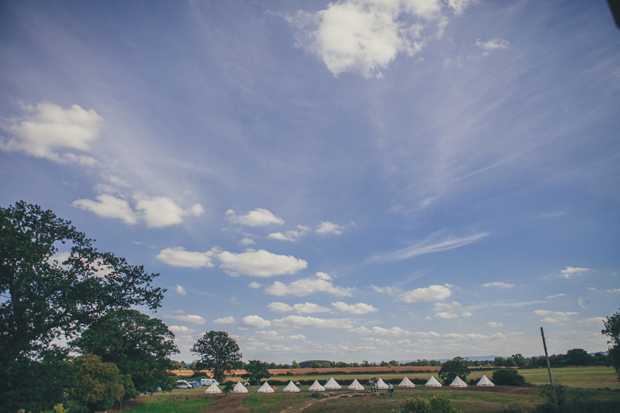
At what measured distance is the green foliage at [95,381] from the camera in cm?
3171

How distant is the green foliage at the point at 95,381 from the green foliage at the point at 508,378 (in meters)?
64.2

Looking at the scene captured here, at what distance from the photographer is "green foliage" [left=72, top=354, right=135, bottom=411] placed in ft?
104

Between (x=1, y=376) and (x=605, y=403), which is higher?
Result: (x=1, y=376)

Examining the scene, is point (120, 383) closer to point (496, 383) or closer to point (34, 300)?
point (34, 300)

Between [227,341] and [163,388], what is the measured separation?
164 feet

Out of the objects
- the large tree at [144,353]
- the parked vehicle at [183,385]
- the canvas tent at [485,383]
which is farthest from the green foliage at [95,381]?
the canvas tent at [485,383]

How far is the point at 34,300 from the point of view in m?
18.8

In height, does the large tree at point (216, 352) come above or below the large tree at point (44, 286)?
below

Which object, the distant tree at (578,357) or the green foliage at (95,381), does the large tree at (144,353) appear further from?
the distant tree at (578,357)

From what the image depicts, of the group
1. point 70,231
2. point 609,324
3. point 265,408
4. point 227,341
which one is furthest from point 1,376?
point 227,341

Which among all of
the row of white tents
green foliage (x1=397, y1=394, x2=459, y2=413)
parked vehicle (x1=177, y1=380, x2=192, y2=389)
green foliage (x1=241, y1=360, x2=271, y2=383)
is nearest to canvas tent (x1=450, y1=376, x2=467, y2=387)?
the row of white tents

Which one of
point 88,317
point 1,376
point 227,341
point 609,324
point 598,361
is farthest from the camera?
point 227,341

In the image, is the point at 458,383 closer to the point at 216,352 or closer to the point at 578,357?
the point at 578,357

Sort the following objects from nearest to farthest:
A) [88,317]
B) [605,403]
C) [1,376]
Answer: [1,376] → [88,317] → [605,403]
